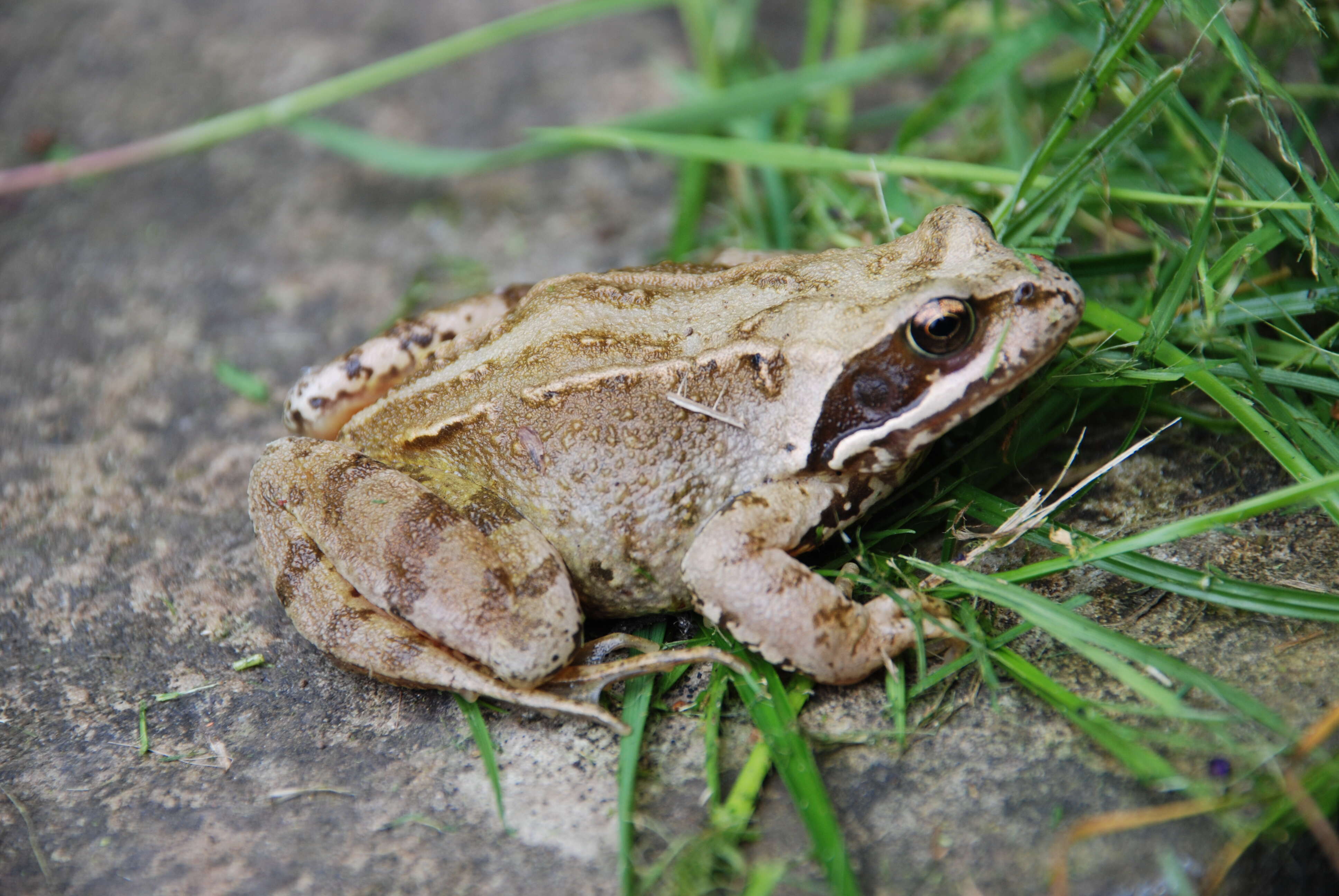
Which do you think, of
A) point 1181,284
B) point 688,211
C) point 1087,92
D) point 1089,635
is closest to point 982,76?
point 1087,92

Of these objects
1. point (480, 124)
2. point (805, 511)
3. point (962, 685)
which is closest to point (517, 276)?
point (480, 124)

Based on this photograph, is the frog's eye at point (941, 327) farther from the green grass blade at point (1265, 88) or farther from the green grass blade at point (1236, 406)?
the green grass blade at point (1265, 88)

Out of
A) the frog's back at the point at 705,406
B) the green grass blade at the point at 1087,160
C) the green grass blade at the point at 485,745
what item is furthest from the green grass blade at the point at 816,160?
the green grass blade at the point at 485,745

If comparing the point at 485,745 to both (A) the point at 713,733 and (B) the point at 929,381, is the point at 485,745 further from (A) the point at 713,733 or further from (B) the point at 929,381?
(B) the point at 929,381

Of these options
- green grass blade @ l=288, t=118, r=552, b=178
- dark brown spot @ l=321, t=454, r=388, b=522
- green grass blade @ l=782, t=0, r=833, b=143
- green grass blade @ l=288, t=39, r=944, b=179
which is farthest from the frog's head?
green grass blade @ l=288, t=118, r=552, b=178

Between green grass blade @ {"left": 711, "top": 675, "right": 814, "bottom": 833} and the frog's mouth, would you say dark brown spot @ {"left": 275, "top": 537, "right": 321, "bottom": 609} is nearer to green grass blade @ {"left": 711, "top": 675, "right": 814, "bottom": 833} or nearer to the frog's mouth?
green grass blade @ {"left": 711, "top": 675, "right": 814, "bottom": 833}
